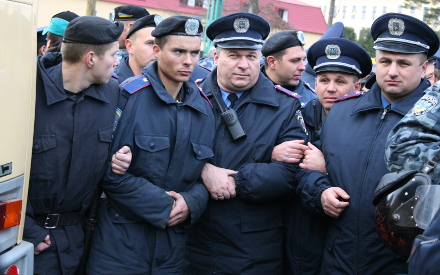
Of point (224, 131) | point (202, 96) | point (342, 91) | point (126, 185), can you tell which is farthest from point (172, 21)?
point (342, 91)

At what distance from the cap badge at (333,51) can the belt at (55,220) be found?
2307mm

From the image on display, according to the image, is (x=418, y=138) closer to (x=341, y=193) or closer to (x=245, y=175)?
(x=341, y=193)

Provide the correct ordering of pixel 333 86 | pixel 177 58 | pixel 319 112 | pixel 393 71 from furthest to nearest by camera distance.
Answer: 1. pixel 319 112
2. pixel 333 86
3. pixel 177 58
4. pixel 393 71

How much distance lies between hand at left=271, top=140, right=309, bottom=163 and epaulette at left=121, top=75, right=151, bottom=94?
104 centimetres

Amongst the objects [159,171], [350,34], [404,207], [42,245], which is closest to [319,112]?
[159,171]

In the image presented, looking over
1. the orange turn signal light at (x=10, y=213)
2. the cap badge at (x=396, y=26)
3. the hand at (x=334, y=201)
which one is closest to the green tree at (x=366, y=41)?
the cap badge at (x=396, y=26)

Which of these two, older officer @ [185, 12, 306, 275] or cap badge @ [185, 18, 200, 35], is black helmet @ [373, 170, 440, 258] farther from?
cap badge @ [185, 18, 200, 35]

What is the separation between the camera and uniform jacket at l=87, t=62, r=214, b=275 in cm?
323

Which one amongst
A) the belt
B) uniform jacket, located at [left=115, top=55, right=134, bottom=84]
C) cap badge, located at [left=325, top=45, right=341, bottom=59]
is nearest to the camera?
the belt

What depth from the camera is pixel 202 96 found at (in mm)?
3807

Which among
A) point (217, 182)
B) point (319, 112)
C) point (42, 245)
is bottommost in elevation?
point (42, 245)

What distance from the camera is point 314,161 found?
144 inches

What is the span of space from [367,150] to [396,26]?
86 centimetres

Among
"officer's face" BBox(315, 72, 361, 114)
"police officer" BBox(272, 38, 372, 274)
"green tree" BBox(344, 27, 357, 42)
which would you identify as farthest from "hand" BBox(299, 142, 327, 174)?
"green tree" BBox(344, 27, 357, 42)
